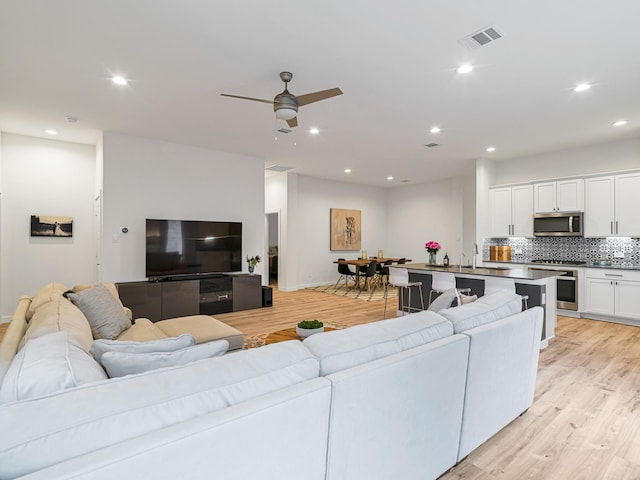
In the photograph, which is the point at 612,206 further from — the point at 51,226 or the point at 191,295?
the point at 51,226

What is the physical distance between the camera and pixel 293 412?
1.19m

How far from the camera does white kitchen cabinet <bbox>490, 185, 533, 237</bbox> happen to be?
6.49m

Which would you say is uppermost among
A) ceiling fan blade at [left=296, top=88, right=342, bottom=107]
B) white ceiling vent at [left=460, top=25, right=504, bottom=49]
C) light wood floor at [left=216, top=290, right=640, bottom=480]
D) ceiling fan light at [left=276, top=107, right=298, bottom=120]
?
white ceiling vent at [left=460, top=25, right=504, bottom=49]

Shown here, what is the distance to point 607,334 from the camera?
4.80 metres

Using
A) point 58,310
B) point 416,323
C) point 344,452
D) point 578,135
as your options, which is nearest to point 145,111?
point 58,310

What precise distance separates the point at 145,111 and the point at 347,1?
124 inches

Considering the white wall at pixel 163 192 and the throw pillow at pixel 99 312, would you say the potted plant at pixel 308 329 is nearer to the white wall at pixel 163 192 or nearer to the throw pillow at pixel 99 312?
the throw pillow at pixel 99 312

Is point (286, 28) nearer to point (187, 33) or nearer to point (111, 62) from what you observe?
point (187, 33)

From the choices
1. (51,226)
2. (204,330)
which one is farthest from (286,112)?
(51,226)

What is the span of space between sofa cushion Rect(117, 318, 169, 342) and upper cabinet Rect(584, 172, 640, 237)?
21.6 ft

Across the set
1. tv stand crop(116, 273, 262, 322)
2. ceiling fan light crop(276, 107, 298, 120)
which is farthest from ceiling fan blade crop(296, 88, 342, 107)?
tv stand crop(116, 273, 262, 322)

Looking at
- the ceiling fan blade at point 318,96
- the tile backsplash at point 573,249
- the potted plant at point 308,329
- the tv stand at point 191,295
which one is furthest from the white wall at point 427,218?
the ceiling fan blade at point 318,96

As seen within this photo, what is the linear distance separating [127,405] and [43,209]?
617 centimetres

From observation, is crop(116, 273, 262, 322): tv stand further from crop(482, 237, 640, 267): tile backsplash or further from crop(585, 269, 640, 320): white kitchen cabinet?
crop(585, 269, 640, 320): white kitchen cabinet
